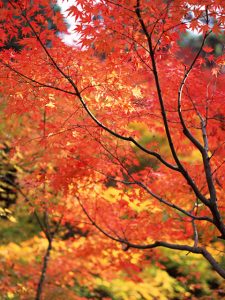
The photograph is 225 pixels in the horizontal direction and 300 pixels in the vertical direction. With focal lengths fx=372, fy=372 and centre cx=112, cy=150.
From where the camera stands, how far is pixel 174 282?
8258 mm

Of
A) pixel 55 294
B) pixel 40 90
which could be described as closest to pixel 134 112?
pixel 40 90

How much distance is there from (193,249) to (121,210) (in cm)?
258

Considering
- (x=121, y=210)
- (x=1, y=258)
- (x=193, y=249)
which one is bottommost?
→ (x=193, y=249)

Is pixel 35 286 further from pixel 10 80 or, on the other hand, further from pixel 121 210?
pixel 10 80

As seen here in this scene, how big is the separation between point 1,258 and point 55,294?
5.06ft

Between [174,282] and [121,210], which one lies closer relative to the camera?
[121,210]

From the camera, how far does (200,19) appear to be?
3.49m

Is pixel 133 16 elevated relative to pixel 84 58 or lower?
lower

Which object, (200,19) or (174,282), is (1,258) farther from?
(200,19)

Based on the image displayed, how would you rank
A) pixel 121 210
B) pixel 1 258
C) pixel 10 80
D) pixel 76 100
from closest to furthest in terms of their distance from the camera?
pixel 10 80
pixel 76 100
pixel 121 210
pixel 1 258

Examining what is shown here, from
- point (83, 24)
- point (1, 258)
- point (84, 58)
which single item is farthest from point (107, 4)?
point (1, 258)

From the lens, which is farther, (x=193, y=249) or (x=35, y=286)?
(x=35, y=286)

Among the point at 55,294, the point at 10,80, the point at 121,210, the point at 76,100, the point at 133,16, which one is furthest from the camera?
the point at 55,294

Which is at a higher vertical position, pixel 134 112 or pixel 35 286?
pixel 134 112
